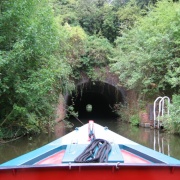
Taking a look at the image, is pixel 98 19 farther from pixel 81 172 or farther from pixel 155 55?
pixel 81 172

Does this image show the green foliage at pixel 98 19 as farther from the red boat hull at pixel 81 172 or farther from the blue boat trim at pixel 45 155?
the red boat hull at pixel 81 172

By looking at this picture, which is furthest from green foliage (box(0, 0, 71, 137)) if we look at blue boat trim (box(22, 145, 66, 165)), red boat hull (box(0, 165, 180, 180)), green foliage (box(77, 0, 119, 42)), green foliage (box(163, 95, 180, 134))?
green foliage (box(77, 0, 119, 42))

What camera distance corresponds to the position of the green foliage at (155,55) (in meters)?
12.0

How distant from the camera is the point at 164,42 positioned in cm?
1238

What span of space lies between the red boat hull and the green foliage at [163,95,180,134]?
7186 millimetres

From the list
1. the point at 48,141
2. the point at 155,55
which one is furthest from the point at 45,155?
the point at 155,55

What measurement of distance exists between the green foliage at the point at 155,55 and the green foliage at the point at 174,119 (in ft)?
3.56

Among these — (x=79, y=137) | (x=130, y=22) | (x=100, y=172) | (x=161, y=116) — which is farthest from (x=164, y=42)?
(x=100, y=172)

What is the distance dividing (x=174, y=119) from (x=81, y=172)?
7.72 metres

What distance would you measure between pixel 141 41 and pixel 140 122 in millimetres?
4132

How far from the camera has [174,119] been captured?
9.77 metres

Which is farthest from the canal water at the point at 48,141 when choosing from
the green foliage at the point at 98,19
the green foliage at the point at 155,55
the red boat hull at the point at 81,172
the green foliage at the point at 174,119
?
the green foliage at the point at 98,19

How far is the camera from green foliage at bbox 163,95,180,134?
975 cm

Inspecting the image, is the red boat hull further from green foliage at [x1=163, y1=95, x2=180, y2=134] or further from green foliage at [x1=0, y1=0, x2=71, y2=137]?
green foliage at [x1=163, y1=95, x2=180, y2=134]
